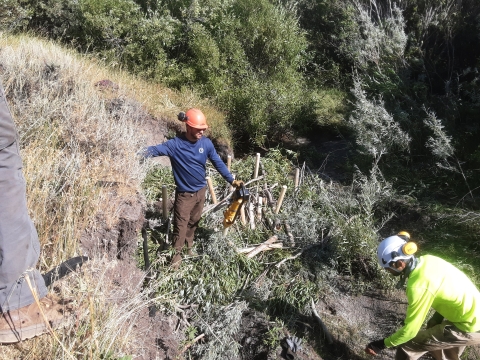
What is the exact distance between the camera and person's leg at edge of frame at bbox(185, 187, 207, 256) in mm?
5363

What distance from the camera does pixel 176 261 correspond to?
5328mm

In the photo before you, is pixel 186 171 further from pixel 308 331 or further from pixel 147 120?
pixel 147 120

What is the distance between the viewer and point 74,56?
29.5 feet

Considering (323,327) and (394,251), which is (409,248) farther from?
(323,327)

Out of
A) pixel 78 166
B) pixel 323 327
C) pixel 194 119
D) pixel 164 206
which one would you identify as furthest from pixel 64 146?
pixel 323 327

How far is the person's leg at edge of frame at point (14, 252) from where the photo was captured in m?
2.35

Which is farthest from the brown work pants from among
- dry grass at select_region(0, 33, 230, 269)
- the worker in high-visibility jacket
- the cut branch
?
dry grass at select_region(0, 33, 230, 269)

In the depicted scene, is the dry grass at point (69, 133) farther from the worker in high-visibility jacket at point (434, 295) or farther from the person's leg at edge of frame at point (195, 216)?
the worker in high-visibility jacket at point (434, 295)

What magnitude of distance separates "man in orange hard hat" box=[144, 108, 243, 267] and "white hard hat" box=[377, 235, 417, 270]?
203 centimetres

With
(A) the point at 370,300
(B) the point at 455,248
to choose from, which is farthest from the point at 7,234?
(B) the point at 455,248

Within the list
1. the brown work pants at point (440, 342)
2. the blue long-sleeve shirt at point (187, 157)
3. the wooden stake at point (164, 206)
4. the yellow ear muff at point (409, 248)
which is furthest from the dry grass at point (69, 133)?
the brown work pants at point (440, 342)

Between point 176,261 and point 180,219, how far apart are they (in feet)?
1.73

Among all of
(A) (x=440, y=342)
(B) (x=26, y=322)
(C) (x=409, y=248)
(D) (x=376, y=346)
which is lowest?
(D) (x=376, y=346)

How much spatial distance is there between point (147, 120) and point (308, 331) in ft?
15.6
